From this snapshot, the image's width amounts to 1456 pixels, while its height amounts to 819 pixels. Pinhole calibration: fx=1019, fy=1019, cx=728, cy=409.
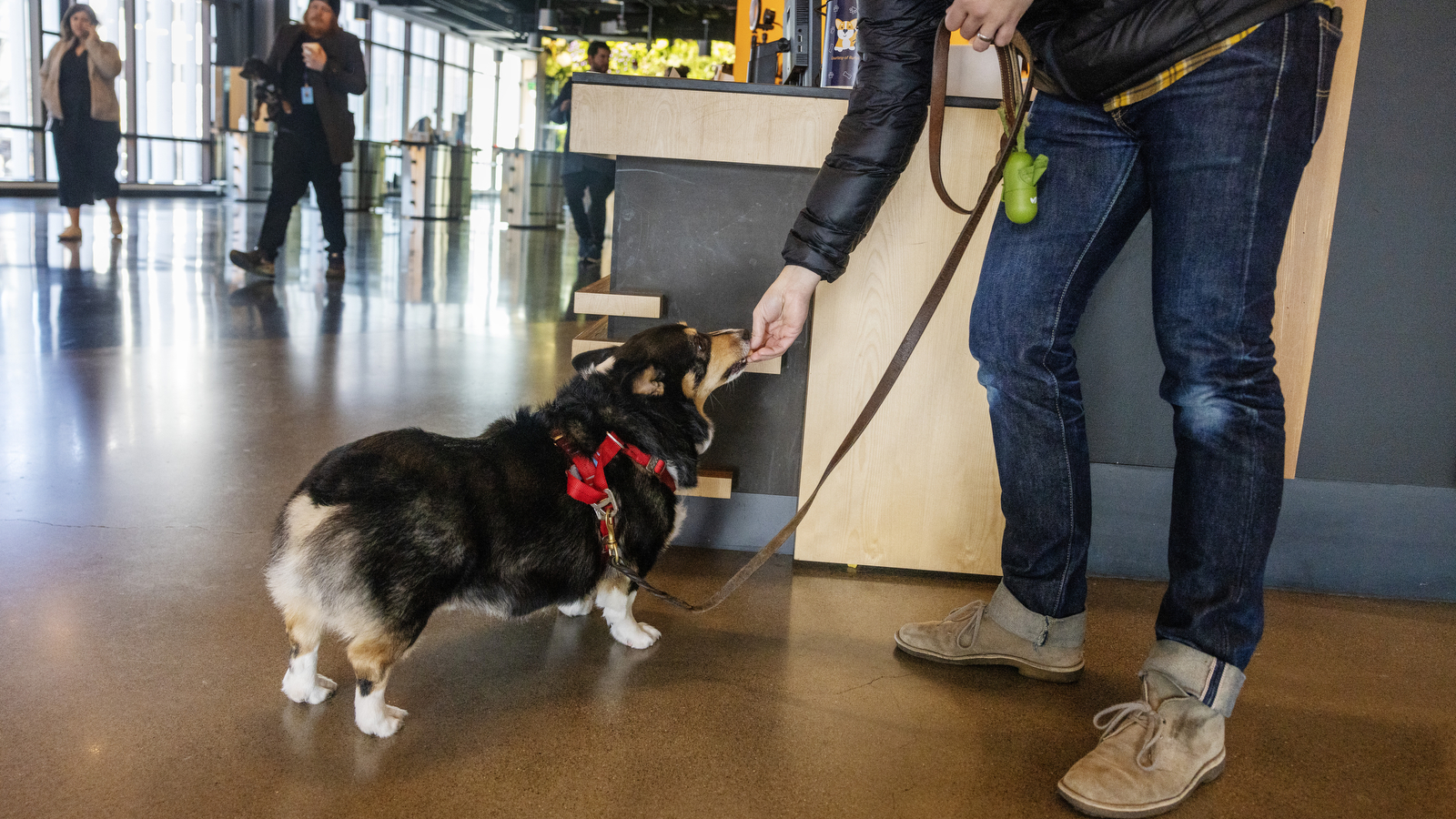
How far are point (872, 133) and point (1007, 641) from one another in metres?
1.06

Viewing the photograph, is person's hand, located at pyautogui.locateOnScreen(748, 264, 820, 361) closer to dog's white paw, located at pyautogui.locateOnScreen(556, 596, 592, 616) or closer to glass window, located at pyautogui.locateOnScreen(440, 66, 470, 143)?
dog's white paw, located at pyautogui.locateOnScreen(556, 596, 592, 616)

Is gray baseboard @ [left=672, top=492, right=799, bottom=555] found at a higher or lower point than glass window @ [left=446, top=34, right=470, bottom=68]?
lower

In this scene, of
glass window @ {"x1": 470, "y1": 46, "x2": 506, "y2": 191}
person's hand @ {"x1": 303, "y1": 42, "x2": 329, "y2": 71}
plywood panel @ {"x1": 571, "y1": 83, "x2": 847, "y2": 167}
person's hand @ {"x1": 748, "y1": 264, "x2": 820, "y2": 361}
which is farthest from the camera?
glass window @ {"x1": 470, "y1": 46, "x2": 506, "y2": 191}

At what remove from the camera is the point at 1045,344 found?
1851mm

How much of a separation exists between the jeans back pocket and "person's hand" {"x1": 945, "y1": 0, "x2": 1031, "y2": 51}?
44cm

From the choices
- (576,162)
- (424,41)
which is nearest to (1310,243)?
(576,162)

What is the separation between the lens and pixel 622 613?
2.15 meters

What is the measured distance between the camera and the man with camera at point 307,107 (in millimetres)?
6777

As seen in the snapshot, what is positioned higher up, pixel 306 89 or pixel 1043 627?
pixel 306 89

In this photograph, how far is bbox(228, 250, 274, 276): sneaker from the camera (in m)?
7.19

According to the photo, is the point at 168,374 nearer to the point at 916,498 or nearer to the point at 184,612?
the point at 184,612

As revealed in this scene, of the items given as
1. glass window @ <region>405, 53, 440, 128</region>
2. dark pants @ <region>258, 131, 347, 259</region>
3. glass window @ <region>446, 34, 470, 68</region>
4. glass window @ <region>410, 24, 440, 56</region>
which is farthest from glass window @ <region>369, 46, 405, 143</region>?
dark pants @ <region>258, 131, 347, 259</region>

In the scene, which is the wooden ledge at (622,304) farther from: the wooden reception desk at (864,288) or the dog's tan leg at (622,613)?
the dog's tan leg at (622,613)

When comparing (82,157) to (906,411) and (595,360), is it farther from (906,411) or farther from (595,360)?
(906,411)
